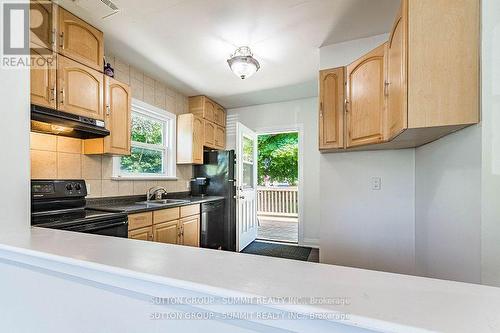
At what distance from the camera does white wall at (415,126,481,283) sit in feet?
3.57

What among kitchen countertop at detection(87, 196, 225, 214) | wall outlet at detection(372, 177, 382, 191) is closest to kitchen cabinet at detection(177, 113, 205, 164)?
kitchen countertop at detection(87, 196, 225, 214)

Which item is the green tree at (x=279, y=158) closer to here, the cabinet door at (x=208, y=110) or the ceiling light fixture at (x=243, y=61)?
the cabinet door at (x=208, y=110)

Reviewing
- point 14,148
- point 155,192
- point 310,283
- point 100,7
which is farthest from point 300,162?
point 310,283

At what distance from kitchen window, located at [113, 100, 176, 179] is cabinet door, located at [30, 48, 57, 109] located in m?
0.97

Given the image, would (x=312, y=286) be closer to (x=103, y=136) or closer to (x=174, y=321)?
(x=174, y=321)

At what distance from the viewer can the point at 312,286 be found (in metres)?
0.47

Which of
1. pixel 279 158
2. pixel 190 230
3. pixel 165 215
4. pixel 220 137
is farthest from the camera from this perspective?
pixel 279 158

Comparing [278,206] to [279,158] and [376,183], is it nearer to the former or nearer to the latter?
[279,158]

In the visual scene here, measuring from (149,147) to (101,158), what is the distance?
73 centimetres

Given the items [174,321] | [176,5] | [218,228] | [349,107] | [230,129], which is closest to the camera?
[174,321]

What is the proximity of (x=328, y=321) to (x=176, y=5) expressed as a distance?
2.18m

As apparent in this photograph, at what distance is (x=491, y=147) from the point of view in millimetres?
994

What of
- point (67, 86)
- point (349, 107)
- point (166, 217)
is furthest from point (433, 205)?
point (67, 86)

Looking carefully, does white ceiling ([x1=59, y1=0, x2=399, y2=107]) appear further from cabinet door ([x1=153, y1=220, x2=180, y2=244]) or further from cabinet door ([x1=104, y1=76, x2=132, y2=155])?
cabinet door ([x1=153, y1=220, x2=180, y2=244])
